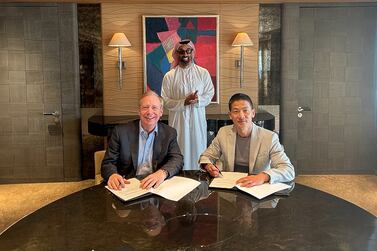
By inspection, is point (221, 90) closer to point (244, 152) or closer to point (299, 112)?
point (299, 112)

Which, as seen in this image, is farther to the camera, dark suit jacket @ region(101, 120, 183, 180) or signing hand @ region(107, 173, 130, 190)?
dark suit jacket @ region(101, 120, 183, 180)

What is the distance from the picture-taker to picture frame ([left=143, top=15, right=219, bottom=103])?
4898 millimetres

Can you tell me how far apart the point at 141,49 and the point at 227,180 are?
2.95m

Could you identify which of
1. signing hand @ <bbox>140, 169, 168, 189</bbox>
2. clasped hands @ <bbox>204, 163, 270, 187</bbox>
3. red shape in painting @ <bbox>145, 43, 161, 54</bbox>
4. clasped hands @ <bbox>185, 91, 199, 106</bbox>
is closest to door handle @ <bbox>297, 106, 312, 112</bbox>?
clasped hands @ <bbox>185, 91, 199, 106</bbox>

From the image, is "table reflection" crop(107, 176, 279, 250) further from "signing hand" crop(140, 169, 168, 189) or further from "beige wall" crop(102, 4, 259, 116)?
"beige wall" crop(102, 4, 259, 116)

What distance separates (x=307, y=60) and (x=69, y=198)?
3820 millimetres

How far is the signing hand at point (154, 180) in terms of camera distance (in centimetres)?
222

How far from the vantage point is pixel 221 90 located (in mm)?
5047

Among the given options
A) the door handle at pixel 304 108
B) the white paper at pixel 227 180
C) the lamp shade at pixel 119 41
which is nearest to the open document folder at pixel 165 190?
the white paper at pixel 227 180

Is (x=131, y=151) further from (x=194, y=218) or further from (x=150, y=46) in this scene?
(x=150, y=46)

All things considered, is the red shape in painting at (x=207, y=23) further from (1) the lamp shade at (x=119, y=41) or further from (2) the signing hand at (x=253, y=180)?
(2) the signing hand at (x=253, y=180)

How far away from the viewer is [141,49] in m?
4.95

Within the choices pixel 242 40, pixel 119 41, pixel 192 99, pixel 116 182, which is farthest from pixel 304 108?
A: pixel 116 182

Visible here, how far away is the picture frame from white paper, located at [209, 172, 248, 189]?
2.64m
